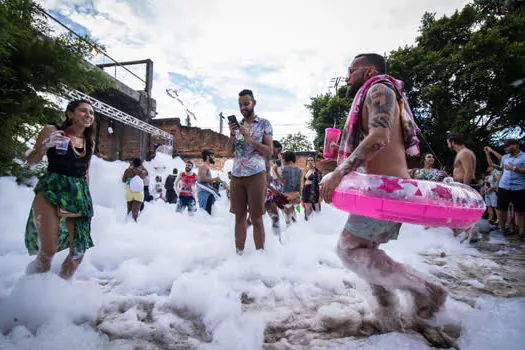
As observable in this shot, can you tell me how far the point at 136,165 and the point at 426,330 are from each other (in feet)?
21.3

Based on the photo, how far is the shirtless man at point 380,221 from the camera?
63.4 inches

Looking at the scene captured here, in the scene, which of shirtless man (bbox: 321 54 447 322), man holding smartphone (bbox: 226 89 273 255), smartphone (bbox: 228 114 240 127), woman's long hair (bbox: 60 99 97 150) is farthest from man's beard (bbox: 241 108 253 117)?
shirtless man (bbox: 321 54 447 322)

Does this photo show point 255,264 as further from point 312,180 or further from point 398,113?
point 312,180

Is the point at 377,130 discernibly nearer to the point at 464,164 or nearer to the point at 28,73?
the point at 28,73

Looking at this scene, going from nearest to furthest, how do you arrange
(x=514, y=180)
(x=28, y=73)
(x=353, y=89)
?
(x=353, y=89) < (x=28, y=73) < (x=514, y=180)

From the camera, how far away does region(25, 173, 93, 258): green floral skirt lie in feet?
6.87

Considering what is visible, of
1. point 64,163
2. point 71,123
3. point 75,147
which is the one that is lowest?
point 64,163

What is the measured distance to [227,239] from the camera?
14.3 ft

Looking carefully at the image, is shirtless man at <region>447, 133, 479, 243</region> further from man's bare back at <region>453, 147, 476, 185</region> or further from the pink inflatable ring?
the pink inflatable ring

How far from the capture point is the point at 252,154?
328cm

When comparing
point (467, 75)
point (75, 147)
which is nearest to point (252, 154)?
point (75, 147)

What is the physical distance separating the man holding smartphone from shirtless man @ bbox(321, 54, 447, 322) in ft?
5.00

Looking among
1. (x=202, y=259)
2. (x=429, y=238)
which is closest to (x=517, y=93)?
(x=429, y=238)

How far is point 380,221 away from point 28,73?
3309 mm
